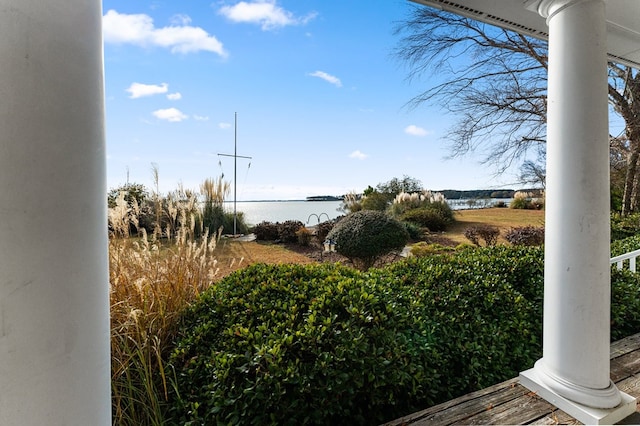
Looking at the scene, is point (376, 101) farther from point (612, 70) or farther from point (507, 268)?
point (612, 70)

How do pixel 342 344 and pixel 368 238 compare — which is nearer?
pixel 342 344

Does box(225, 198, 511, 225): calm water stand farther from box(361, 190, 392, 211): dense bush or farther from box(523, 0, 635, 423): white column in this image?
box(523, 0, 635, 423): white column

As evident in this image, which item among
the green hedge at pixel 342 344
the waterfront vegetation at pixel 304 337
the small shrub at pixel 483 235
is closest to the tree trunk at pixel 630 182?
the small shrub at pixel 483 235

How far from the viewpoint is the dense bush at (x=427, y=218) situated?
957cm

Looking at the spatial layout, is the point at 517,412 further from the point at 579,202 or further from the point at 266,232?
the point at 266,232

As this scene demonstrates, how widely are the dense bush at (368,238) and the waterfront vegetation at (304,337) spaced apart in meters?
2.40

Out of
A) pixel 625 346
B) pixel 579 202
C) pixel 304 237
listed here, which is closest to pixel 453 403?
pixel 579 202

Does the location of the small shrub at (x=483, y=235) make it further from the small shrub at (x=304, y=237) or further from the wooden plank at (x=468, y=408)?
the wooden plank at (x=468, y=408)

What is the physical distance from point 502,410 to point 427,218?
8280mm

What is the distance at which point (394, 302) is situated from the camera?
2203 mm

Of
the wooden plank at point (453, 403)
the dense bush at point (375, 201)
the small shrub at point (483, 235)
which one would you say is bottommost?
the wooden plank at point (453, 403)

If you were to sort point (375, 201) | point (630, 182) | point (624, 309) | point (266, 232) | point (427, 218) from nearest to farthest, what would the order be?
1. point (624, 309)
2. point (630, 182)
3. point (266, 232)
4. point (427, 218)
5. point (375, 201)

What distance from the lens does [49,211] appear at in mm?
747

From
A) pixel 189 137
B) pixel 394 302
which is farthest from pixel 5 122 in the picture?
pixel 189 137
